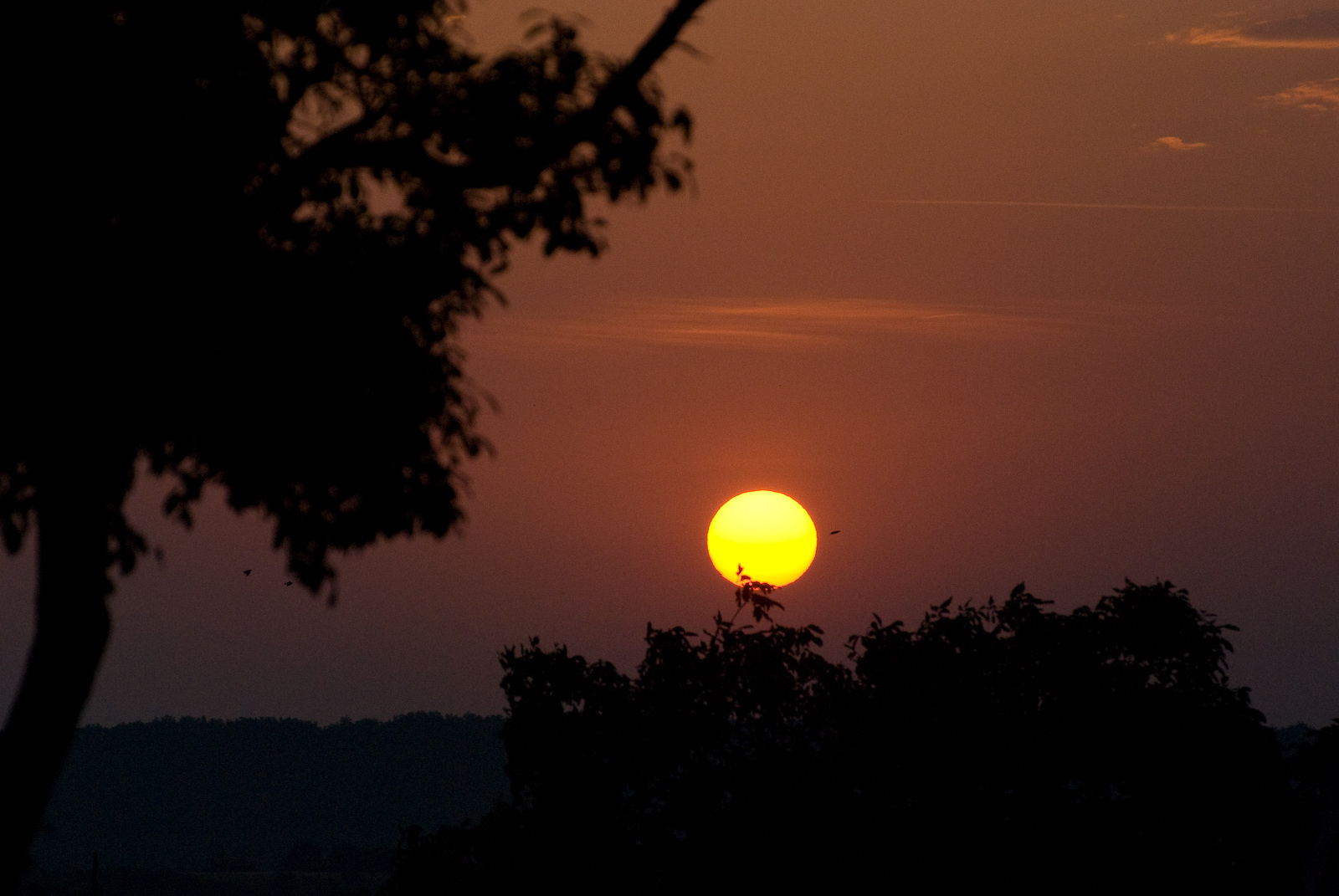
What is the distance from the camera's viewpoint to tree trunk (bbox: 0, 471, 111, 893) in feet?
29.3

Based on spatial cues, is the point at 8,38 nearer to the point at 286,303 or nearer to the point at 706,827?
the point at 286,303

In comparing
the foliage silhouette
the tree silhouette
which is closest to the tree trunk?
the tree silhouette

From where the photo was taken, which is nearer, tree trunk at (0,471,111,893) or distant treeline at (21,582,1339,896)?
Answer: tree trunk at (0,471,111,893)

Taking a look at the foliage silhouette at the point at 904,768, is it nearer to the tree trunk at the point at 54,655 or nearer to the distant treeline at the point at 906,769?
the distant treeline at the point at 906,769

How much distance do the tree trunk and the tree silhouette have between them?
0.02 m

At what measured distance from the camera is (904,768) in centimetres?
2567

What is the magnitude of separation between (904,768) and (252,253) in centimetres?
1760

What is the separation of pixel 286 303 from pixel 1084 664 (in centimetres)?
1924

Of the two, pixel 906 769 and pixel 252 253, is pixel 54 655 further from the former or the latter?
pixel 906 769

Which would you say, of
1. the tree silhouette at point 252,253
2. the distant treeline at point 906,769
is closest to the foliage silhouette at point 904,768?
the distant treeline at point 906,769

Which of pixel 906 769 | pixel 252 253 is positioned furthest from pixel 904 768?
pixel 252 253

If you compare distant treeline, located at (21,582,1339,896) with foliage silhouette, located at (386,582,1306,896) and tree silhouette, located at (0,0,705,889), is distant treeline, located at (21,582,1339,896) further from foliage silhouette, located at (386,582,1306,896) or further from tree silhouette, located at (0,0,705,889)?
tree silhouette, located at (0,0,705,889)

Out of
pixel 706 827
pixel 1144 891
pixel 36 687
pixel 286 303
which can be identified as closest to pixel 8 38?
pixel 286 303

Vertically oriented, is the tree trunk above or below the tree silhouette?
below
